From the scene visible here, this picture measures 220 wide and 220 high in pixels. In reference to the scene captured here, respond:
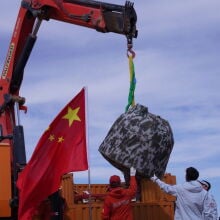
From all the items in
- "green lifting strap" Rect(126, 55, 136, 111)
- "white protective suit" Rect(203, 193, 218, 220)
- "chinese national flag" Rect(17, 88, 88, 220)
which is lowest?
"white protective suit" Rect(203, 193, 218, 220)

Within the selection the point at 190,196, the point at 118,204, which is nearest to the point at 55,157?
the point at 118,204

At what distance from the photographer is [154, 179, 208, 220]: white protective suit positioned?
801 centimetres

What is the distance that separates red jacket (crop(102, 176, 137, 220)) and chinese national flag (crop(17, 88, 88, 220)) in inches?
24.5

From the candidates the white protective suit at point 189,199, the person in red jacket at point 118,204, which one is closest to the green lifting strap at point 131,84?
the person in red jacket at point 118,204

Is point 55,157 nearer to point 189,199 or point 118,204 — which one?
point 118,204

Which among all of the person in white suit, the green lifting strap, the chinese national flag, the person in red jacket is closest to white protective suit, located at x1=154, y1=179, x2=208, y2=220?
→ the person in white suit

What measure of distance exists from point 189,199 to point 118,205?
3.80ft

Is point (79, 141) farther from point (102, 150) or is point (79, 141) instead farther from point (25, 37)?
point (25, 37)

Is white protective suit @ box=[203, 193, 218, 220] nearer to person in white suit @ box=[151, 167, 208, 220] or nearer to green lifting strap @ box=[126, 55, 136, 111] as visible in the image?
person in white suit @ box=[151, 167, 208, 220]

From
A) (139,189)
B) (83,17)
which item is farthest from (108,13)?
(139,189)

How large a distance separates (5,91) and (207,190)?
13.6ft

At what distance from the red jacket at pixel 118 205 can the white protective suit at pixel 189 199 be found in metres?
0.72

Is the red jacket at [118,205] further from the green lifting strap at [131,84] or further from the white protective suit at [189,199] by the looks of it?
the green lifting strap at [131,84]

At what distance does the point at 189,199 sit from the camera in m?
8.02
